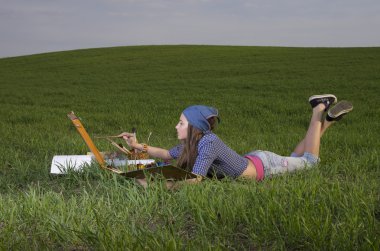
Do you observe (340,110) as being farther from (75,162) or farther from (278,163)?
(75,162)

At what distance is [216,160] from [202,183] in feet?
1.77

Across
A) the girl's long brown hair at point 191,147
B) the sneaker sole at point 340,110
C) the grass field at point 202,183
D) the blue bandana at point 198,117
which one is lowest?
the grass field at point 202,183

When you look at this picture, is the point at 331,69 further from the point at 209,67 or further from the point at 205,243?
the point at 205,243

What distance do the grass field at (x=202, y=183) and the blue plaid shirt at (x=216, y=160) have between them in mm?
185

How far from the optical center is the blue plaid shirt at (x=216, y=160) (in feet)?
15.6

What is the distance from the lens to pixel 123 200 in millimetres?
4102

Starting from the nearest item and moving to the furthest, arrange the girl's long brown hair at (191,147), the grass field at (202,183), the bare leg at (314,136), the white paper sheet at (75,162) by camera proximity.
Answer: the grass field at (202,183), the girl's long brown hair at (191,147), the white paper sheet at (75,162), the bare leg at (314,136)

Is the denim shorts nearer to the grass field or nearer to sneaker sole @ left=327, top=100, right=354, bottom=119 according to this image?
the grass field

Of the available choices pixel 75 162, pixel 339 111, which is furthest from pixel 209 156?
pixel 339 111

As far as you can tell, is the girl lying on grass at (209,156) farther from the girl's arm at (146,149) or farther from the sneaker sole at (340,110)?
the sneaker sole at (340,110)

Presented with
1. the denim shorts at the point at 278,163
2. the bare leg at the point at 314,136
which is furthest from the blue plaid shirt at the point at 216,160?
the bare leg at the point at 314,136

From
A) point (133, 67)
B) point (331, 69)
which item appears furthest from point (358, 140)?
point (133, 67)

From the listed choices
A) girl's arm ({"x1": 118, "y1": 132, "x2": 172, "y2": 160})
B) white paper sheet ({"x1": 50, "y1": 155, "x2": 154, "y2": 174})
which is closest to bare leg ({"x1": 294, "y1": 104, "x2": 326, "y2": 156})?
girl's arm ({"x1": 118, "y1": 132, "x2": 172, "y2": 160})

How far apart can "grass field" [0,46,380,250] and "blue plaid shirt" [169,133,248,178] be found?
0.19m
